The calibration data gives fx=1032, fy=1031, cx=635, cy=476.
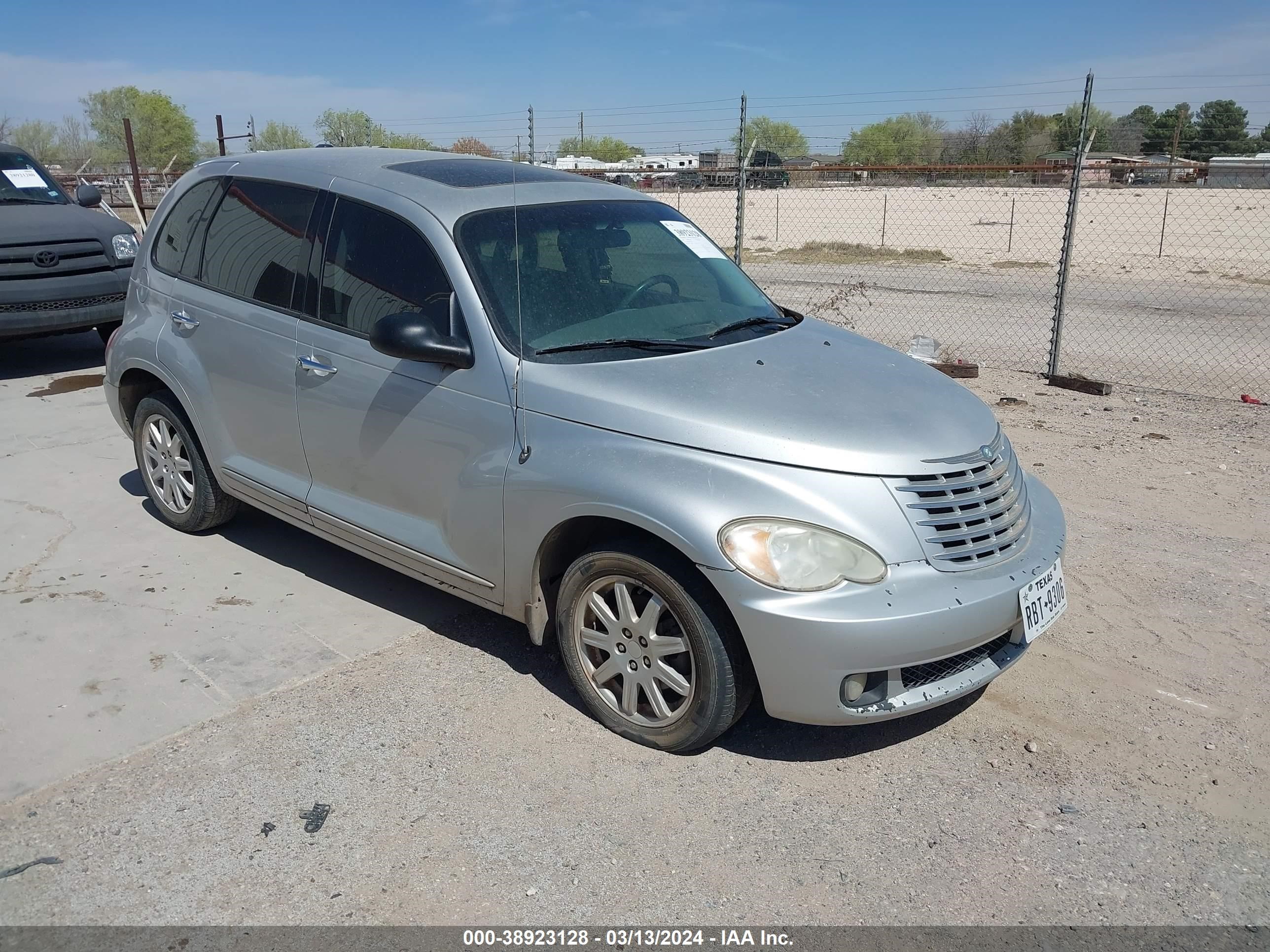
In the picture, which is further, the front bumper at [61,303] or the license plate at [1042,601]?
the front bumper at [61,303]

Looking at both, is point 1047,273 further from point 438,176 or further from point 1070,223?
point 438,176

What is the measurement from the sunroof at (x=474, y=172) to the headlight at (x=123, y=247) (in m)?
6.10

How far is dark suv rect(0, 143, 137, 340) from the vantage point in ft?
28.8

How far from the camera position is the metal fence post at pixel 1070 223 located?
27.6 feet

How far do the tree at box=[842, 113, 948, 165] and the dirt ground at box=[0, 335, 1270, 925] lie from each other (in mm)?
37744

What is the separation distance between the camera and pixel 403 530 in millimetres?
4125

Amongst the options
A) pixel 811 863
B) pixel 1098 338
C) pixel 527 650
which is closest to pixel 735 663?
pixel 811 863

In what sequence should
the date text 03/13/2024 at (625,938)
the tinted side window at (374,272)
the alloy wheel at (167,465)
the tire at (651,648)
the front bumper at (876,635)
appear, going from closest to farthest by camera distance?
the date text 03/13/2024 at (625,938)
the front bumper at (876,635)
the tire at (651,648)
the tinted side window at (374,272)
the alloy wheel at (167,465)

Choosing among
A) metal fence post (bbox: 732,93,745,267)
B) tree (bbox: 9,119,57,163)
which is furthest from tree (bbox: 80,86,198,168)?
metal fence post (bbox: 732,93,745,267)

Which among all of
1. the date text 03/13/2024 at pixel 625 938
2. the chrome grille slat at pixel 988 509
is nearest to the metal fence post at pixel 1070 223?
the chrome grille slat at pixel 988 509

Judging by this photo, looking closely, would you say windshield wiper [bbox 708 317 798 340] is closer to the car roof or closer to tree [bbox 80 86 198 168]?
the car roof

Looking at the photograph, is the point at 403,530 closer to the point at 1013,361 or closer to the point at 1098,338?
the point at 1013,361

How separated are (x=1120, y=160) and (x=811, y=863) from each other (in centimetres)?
2540

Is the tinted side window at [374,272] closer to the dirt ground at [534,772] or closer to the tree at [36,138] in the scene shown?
the dirt ground at [534,772]
